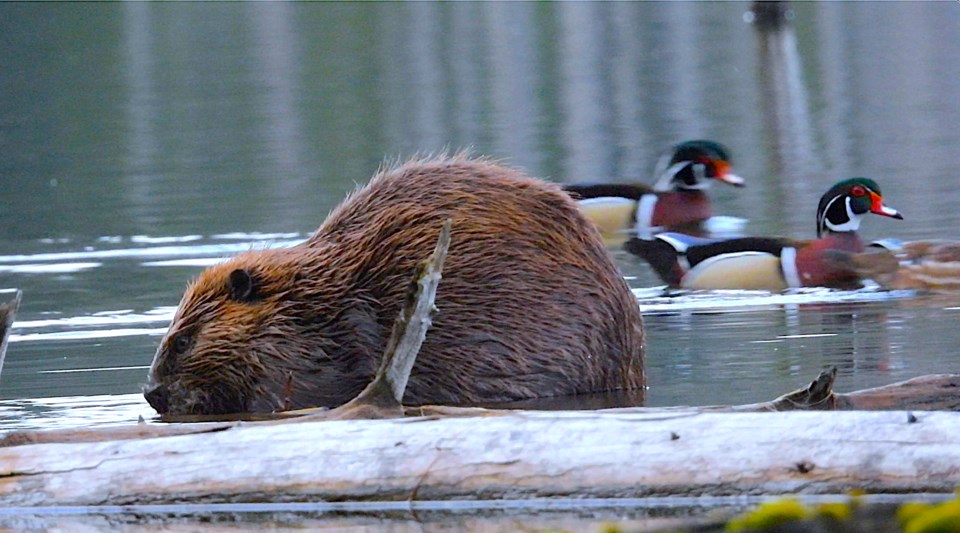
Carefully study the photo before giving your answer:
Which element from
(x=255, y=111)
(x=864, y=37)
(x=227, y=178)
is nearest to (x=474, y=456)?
(x=227, y=178)

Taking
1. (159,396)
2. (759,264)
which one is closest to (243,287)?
(159,396)

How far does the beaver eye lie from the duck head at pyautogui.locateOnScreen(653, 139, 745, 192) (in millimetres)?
7180

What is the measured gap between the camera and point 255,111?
2769cm

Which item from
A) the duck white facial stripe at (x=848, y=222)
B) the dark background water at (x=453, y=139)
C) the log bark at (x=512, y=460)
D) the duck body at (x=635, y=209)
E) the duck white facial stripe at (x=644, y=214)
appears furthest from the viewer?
the duck white facial stripe at (x=644, y=214)

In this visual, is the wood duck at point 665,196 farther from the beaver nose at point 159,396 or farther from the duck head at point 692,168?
the beaver nose at point 159,396

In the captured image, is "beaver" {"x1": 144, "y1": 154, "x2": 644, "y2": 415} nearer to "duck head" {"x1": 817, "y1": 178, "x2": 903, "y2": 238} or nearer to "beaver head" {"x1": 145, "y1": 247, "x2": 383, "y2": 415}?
"beaver head" {"x1": 145, "y1": 247, "x2": 383, "y2": 415}

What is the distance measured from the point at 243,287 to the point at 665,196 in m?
6.97

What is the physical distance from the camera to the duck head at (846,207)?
37.2ft

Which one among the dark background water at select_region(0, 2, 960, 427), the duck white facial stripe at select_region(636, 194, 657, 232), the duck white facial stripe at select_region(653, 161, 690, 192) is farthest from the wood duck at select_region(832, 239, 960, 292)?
the duck white facial stripe at select_region(653, 161, 690, 192)

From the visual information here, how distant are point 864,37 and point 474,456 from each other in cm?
3630

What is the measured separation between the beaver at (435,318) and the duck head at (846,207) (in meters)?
4.53

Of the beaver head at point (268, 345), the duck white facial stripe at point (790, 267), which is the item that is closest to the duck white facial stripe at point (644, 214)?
the duck white facial stripe at point (790, 267)

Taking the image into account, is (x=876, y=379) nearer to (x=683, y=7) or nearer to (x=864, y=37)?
(x=864, y=37)

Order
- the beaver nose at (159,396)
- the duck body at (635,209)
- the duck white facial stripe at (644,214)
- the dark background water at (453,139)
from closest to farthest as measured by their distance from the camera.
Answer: the beaver nose at (159,396) → the dark background water at (453,139) → the duck body at (635,209) → the duck white facial stripe at (644,214)
